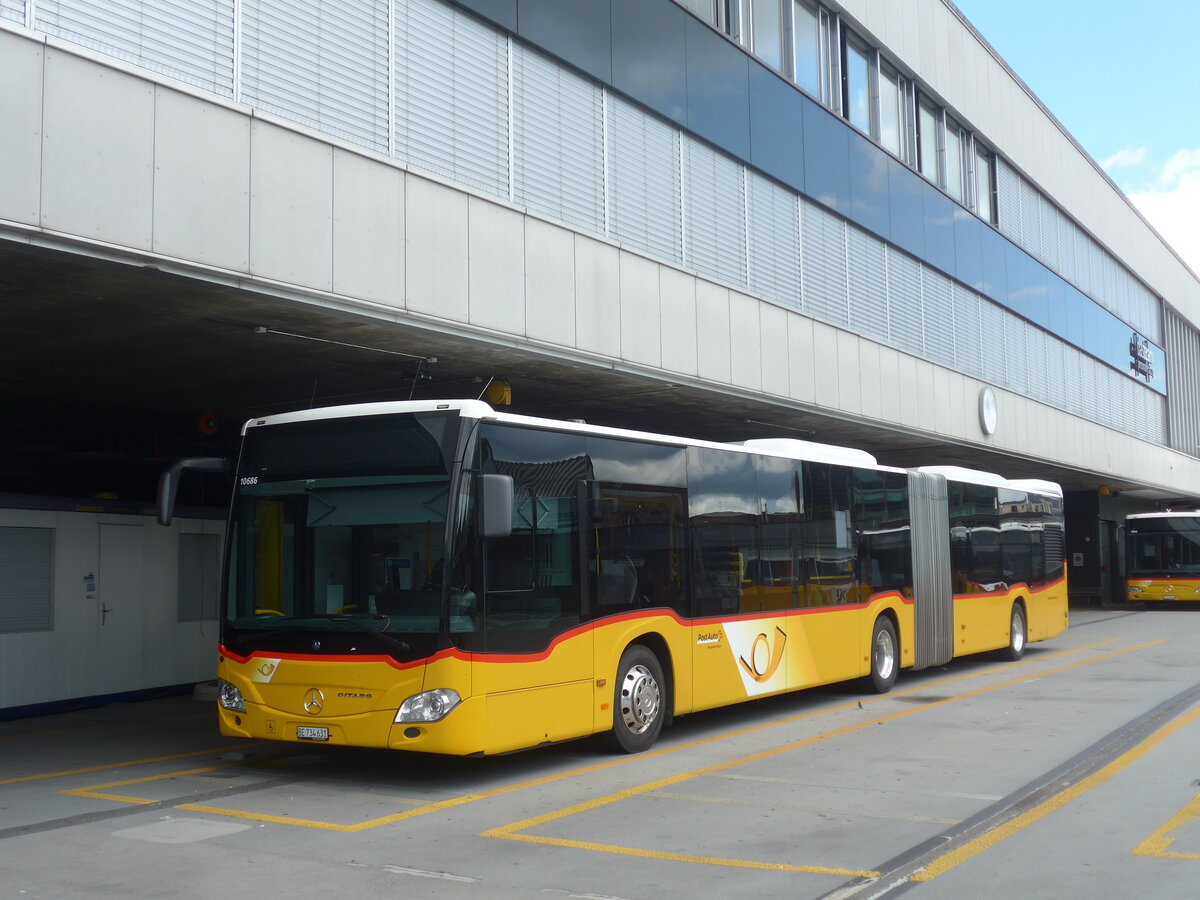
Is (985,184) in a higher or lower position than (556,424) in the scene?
higher

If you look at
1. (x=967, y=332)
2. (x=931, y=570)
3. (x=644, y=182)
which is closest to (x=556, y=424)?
(x=644, y=182)

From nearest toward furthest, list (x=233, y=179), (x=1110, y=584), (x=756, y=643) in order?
(x=233, y=179), (x=756, y=643), (x=1110, y=584)

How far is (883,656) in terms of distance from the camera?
15562 mm

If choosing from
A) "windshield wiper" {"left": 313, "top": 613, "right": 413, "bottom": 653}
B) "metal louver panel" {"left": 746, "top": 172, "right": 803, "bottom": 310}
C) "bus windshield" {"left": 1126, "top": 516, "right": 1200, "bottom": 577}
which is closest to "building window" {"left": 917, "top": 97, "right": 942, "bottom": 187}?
"metal louver panel" {"left": 746, "top": 172, "right": 803, "bottom": 310}

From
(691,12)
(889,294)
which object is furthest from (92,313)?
(889,294)

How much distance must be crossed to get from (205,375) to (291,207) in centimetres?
419

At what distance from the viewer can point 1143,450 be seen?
3888cm

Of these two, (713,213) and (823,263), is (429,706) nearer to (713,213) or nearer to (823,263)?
(713,213)

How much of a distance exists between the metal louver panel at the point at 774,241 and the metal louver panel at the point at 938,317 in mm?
5888

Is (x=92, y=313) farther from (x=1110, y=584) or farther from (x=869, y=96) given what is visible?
(x=1110, y=584)

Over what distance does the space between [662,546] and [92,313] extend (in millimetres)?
5572

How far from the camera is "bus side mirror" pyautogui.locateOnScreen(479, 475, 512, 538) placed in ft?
28.8

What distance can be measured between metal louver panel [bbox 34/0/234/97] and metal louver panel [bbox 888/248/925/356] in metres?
15.5

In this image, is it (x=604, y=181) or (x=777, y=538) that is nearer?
(x=777, y=538)
